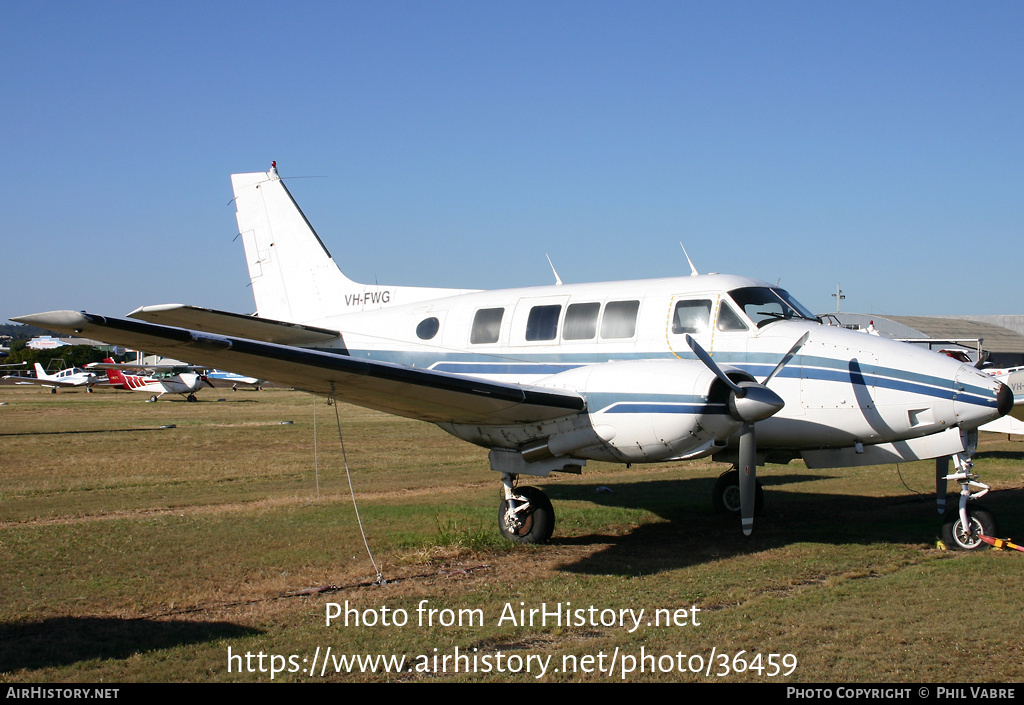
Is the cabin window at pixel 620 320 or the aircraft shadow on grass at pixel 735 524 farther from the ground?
the cabin window at pixel 620 320

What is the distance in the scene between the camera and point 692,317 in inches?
368

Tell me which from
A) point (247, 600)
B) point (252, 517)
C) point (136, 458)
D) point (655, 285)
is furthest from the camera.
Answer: point (136, 458)

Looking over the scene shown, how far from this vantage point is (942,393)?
8.24 meters

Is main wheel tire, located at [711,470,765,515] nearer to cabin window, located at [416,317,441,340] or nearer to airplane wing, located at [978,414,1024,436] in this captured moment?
cabin window, located at [416,317,441,340]

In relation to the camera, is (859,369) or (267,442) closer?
(859,369)

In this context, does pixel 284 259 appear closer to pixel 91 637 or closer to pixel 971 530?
pixel 91 637

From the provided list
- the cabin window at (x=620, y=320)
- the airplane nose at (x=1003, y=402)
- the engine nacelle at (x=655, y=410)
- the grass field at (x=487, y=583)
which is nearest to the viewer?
the grass field at (x=487, y=583)

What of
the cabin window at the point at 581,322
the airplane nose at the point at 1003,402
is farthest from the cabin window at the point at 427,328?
the airplane nose at the point at 1003,402

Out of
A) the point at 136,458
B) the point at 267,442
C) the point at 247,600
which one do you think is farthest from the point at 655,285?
the point at 267,442

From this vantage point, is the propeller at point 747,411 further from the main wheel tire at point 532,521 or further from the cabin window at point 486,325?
the cabin window at point 486,325

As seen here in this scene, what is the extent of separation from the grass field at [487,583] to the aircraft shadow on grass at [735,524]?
61mm

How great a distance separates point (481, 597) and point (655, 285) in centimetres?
456

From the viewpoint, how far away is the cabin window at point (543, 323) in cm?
1006
